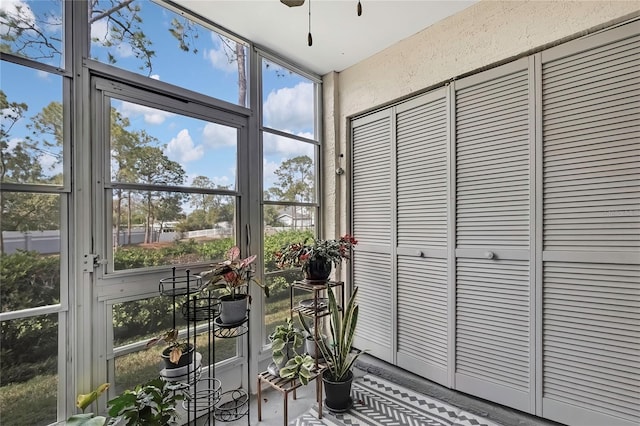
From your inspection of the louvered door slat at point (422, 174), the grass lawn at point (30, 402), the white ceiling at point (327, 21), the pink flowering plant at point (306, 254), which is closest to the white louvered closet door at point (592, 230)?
the louvered door slat at point (422, 174)

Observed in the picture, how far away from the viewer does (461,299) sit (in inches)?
80.7

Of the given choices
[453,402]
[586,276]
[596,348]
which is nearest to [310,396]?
[453,402]

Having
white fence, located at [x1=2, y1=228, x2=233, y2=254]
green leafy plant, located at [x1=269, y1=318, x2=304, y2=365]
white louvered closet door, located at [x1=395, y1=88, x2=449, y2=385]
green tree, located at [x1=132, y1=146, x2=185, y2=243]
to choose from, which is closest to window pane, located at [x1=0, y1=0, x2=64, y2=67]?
green tree, located at [x1=132, y1=146, x2=185, y2=243]

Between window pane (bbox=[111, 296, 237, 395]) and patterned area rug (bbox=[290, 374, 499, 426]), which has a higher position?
window pane (bbox=[111, 296, 237, 395])

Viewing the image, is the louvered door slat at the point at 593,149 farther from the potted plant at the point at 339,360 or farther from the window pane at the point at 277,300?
the window pane at the point at 277,300

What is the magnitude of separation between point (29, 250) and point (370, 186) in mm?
2258

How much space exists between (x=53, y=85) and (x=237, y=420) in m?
2.13

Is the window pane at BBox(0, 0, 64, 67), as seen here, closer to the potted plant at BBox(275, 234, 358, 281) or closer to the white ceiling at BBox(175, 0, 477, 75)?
the white ceiling at BBox(175, 0, 477, 75)

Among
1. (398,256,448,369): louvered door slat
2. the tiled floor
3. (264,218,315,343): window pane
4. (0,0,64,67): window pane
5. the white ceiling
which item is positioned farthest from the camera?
(264,218,315,343): window pane

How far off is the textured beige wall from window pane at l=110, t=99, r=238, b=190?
1059 mm

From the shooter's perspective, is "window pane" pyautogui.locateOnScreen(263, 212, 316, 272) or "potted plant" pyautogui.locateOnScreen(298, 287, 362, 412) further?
"window pane" pyautogui.locateOnScreen(263, 212, 316, 272)

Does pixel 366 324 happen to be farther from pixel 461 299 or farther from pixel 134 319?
pixel 134 319

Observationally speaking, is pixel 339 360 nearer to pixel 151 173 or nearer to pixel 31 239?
pixel 151 173

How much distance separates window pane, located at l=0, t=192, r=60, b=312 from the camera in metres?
1.31
